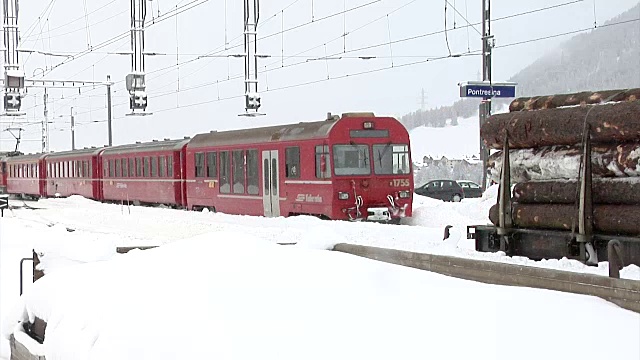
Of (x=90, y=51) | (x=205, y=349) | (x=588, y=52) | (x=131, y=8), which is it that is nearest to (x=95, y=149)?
(x=90, y=51)

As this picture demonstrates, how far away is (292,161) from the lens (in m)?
22.4

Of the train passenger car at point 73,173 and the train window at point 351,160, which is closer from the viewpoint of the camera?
the train window at point 351,160

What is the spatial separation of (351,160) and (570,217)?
11.5 meters

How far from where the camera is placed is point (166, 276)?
679cm

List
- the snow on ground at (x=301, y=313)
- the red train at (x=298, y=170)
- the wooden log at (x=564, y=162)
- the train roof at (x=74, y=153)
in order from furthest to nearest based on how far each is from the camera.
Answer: the train roof at (x=74, y=153), the red train at (x=298, y=170), the wooden log at (x=564, y=162), the snow on ground at (x=301, y=313)

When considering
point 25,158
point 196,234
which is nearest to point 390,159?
point 196,234

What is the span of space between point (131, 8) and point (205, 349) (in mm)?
24039

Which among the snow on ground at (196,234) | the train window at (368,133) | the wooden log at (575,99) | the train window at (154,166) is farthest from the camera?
the train window at (154,166)

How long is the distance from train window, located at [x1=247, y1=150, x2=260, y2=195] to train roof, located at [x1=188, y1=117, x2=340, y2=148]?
1.17 feet

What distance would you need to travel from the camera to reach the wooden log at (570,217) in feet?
30.8

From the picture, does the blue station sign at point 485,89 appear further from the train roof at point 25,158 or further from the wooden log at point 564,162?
the train roof at point 25,158

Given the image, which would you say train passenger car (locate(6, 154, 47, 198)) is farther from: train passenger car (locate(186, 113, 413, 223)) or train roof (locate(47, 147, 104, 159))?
train passenger car (locate(186, 113, 413, 223))

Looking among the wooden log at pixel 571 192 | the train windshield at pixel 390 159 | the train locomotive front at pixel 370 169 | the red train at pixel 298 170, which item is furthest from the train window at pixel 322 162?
the wooden log at pixel 571 192

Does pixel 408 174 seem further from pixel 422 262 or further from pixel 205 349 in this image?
pixel 205 349
